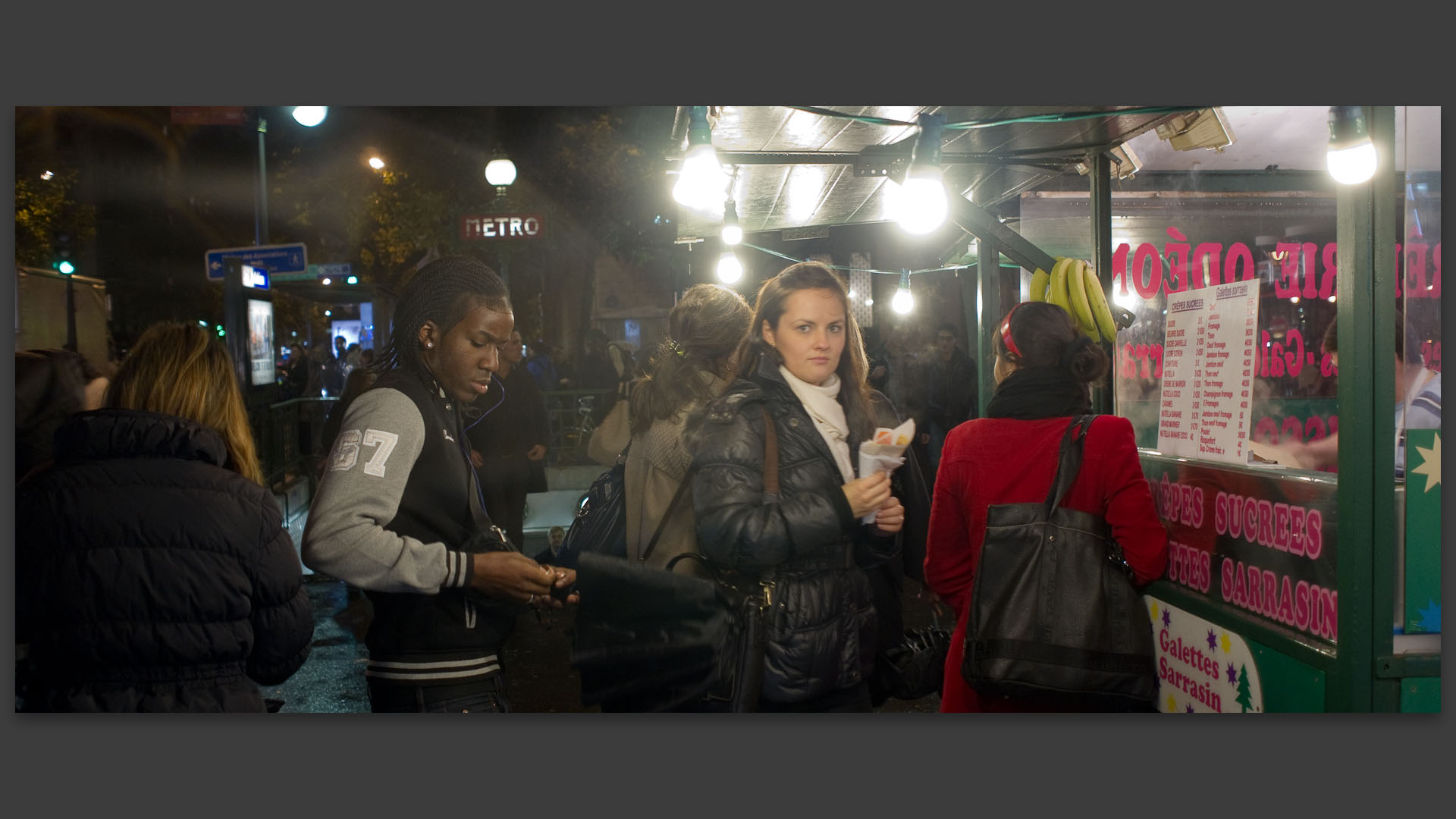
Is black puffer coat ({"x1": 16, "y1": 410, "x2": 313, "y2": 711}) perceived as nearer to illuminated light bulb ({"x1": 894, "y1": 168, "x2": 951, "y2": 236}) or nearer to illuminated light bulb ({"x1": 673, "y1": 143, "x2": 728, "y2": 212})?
illuminated light bulb ({"x1": 673, "y1": 143, "x2": 728, "y2": 212})

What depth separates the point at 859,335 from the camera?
161 inches

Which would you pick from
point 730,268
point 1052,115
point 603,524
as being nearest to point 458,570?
point 603,524

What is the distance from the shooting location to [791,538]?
3428mm

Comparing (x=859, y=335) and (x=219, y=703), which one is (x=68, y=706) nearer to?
(x=219, y=703)

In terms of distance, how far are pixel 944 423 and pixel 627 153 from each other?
237cm

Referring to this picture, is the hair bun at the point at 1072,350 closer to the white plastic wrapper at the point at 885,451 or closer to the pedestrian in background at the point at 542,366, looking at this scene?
the white plastic wrapper at the point at 885,451

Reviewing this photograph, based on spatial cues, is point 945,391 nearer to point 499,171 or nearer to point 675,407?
point 675,407

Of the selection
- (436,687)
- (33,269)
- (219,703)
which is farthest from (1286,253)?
(33,269)

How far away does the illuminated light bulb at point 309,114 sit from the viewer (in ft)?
14.2

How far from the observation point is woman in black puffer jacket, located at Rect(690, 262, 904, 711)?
341 cm

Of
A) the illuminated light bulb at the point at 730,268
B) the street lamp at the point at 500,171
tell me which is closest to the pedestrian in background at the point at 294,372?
the street lamp at the point at 500,171

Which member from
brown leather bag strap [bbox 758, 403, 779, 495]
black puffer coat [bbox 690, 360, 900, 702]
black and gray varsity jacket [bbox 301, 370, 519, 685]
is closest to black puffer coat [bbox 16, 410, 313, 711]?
black and gray varsity jacket [bbox 301, 370, 519, 685]

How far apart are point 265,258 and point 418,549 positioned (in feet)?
8.45

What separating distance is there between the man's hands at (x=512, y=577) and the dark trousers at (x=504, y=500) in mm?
1430
